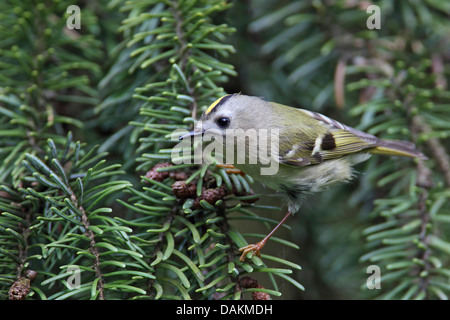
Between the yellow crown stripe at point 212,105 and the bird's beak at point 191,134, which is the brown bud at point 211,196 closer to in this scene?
the bird's beak at point 191,134

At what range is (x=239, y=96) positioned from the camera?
4.33 feet

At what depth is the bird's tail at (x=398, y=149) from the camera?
4.50ft

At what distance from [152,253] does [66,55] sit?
832mm

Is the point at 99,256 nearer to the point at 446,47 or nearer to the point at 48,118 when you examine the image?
the point at 48,118

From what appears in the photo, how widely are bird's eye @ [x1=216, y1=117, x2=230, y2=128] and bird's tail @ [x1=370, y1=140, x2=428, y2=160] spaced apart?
61cm

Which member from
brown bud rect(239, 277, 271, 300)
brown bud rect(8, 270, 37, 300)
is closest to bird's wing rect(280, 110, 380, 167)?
brown bud rect(239, 277, 271, 300)

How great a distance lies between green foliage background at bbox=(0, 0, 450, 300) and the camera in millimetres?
916

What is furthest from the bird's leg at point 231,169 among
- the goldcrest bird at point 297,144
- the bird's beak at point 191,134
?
the bird's beak at point 191,134

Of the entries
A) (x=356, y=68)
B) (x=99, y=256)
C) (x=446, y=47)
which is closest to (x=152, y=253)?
(x=99, y=256)

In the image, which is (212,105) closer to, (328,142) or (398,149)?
(328,142)

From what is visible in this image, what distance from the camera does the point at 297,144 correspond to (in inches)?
56.4

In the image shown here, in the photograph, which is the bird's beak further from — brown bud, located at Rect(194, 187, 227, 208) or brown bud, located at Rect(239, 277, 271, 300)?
brown bud, located at Rect(239, 277, 271, 300)

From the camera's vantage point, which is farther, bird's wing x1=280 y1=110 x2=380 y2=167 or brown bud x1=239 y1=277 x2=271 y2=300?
bird's wing x1=280 y1=110 x2=380 y2=167

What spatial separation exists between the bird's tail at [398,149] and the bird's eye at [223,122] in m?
0.61
